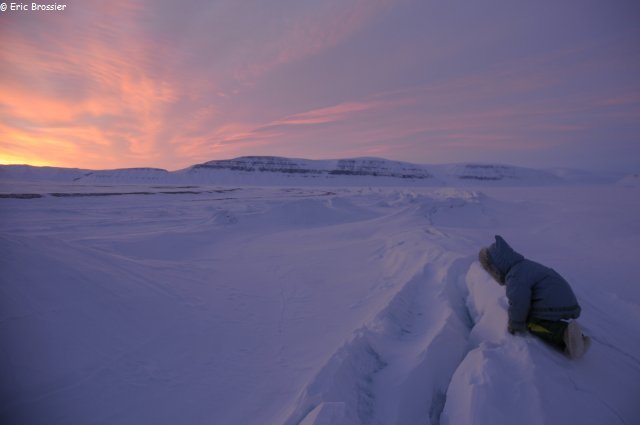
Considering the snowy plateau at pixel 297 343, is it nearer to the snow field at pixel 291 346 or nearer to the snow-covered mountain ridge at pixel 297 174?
the snow field at pixel 291 346

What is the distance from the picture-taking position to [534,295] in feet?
9.13

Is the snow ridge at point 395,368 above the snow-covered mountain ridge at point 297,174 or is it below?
below

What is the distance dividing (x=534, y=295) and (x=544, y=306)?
0.11m

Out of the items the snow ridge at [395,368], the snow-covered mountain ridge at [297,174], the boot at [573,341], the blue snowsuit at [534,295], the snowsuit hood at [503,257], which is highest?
the snow-covered mountain ridge at [297,174]

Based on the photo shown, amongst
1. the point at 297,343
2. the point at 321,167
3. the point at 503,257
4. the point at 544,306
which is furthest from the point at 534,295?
the point at 321,167

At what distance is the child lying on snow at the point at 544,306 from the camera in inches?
105

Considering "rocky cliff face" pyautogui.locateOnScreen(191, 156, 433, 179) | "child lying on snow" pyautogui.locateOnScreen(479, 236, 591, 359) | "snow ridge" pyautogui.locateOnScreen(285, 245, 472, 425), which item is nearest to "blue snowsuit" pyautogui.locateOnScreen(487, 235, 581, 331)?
"child lying on snow" pyautogui.locateOnScreen(479, 236, 591, 359)

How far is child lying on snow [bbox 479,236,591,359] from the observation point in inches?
105

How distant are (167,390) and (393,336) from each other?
226 centimetres

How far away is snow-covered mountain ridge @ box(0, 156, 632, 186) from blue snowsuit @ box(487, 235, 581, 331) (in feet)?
209

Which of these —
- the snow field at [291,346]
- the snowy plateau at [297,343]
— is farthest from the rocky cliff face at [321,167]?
the snow field at [291,346]

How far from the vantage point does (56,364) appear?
101 inches

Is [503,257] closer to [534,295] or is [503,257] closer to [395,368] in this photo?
[534,295]

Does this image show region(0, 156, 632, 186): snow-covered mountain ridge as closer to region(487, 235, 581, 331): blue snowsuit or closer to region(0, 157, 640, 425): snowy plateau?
region(0, 157, 640, 425): snowy plateau
